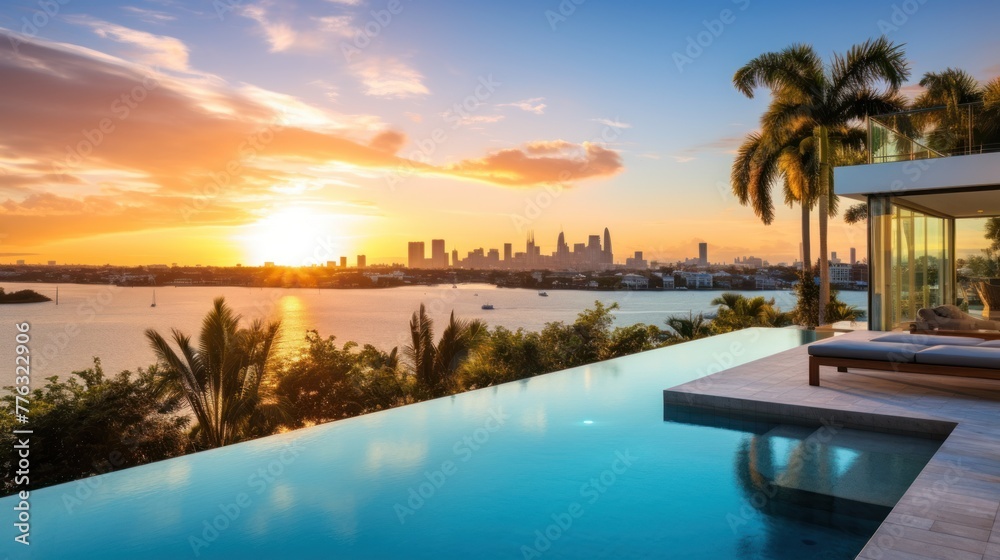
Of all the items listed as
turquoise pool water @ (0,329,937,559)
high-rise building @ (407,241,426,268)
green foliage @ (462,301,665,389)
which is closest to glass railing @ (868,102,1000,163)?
green foliage @ (462,301,665,389)

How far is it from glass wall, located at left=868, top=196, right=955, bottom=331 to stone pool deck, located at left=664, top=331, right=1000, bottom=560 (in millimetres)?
3080

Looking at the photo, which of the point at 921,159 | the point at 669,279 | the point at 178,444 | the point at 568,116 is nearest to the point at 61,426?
the point at 178,444

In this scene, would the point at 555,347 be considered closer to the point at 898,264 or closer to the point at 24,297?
the point at 898,264

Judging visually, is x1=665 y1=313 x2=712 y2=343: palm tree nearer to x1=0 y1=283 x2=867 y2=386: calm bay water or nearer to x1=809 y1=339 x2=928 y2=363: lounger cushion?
x1=0 y1=283 x2=867 y2=386: calm bay water

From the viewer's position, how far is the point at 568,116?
14.4 metres

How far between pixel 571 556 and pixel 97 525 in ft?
9.34

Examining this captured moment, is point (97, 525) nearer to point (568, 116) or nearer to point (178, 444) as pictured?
point (178, 444)

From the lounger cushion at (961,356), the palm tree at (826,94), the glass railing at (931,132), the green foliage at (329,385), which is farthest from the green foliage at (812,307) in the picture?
the lounger cushion at (961,356)

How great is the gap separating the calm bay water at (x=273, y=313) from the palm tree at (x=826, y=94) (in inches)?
151

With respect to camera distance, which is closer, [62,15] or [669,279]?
[62,15]

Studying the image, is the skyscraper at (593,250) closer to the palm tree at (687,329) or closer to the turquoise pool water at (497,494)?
the palm tree at (687,329)

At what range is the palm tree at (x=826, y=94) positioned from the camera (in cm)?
1588

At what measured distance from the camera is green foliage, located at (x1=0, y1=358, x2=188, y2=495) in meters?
9.63

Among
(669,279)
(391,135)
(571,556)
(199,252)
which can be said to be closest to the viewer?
(571,556)
